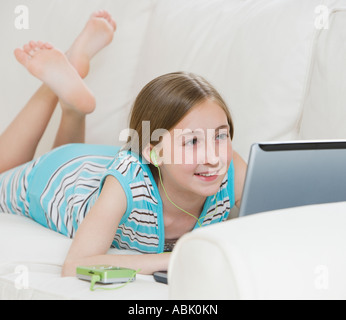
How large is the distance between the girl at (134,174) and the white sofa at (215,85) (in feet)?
0.27

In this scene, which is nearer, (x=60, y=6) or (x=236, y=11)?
(x=236, y=11)

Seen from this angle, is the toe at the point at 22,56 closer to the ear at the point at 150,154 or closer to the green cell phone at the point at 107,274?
the ear at the point at 150,154

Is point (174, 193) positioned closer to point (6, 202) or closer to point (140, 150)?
point (140, 150)

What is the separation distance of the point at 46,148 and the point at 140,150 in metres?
0.69

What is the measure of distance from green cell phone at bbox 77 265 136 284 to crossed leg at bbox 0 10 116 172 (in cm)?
86

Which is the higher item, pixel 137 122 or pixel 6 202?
pixel 137 122

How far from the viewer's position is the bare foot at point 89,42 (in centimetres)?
175

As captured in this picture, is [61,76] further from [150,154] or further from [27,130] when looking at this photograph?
[150,154]

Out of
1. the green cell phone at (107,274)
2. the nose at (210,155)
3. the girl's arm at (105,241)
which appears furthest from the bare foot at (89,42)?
the green cell phone at (107,274)

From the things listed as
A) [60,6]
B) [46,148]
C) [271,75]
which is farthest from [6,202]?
[271,75]

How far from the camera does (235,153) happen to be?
1.42 metres

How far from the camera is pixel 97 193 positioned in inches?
54.3

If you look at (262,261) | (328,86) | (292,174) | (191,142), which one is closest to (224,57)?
(328,86)

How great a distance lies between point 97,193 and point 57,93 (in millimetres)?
435
